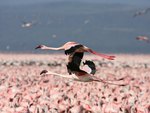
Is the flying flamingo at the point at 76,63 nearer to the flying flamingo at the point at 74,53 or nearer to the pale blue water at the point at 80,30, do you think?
the flying flamingo at the point at 74,53

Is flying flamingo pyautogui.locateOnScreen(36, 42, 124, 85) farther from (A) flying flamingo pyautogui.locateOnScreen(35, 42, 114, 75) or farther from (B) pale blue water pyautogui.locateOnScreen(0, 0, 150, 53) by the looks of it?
(B) pale blue water pyautogui.locateOnScreen(0, 0, 150, 53)

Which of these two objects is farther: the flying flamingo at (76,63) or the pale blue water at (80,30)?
the pale blue water at (80,30)

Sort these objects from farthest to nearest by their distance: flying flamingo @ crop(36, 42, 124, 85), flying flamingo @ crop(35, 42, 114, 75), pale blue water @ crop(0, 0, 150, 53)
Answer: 1. pale blue water @ crop(0, 0, 150, 53)
2. flying flamingo @ crop(36, 42, 124, 85)
3. flying flamingo @ crop(35, 42, 114, 75)

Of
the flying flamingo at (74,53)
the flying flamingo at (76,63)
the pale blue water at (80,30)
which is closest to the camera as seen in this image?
the flying flamingo at (74,53)

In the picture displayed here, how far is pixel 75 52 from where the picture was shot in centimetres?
747

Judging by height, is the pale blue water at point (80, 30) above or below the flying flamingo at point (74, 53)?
below

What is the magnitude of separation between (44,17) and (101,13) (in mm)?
13293

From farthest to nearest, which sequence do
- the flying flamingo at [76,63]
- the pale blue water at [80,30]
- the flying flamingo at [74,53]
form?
1. the pale blue water at [80,30]
2. the flying flamingo at [76,63]
3. the flying flamingo at [74,53]

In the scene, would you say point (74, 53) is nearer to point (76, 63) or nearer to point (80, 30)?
point (76, 63)

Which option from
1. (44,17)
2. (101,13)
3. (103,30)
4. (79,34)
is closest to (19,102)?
(79,34)

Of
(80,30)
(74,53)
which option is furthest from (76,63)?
(80,30)

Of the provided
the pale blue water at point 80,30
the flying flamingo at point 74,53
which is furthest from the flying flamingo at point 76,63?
the pale blue water at point 80,30

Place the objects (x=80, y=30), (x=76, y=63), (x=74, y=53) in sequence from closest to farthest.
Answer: (x=74, y=53) → (x=76, y=63) → (x=80, y=30)

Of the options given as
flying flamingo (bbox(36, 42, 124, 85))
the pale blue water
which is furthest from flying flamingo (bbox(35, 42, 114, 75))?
the pale blue water
